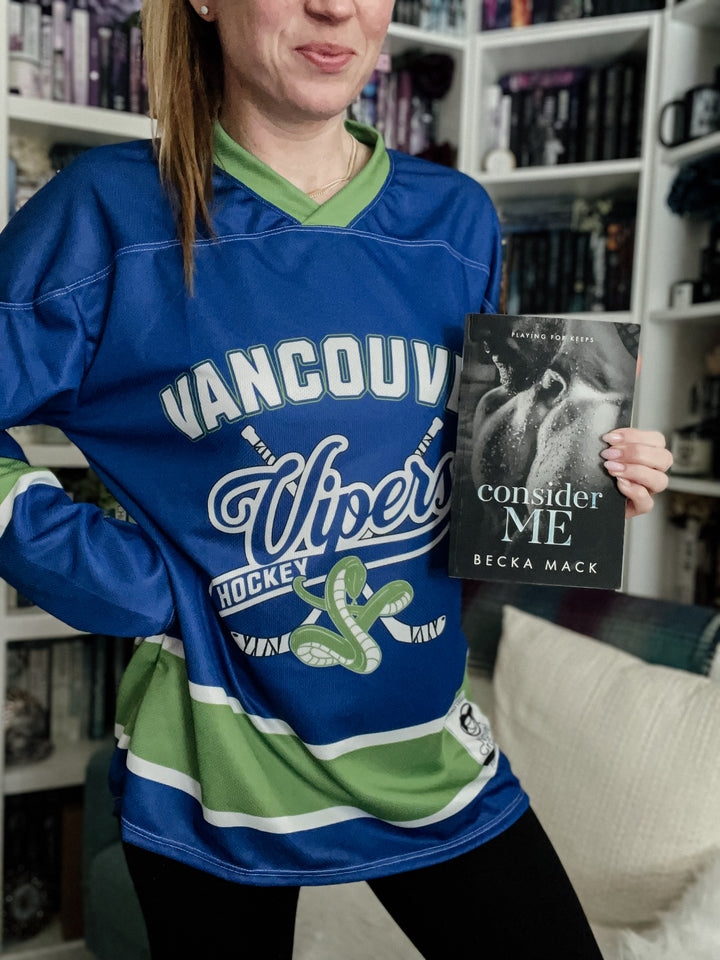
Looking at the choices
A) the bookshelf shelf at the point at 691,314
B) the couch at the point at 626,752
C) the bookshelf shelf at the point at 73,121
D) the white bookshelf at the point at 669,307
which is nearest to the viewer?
the couch at the point at 626,752

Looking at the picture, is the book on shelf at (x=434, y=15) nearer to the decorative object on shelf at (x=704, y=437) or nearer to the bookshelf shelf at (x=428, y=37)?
the bookshelf shelf at (x=428, y=37)

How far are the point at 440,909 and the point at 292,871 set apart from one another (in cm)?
15

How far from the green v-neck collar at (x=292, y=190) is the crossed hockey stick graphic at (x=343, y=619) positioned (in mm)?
228

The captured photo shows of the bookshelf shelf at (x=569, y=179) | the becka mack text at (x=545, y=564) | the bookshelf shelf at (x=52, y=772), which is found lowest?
the bookshelf shelf at (x=52, y=772)

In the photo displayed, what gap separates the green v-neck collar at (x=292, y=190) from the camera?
822mm

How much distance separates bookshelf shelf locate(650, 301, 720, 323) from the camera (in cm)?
180

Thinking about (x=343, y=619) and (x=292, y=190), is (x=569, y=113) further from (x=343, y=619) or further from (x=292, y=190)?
(x=343, y=619)

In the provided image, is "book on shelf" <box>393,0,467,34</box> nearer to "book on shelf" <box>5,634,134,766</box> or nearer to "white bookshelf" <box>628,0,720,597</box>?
"white bookshelf" <box>628,0,720,597</box>

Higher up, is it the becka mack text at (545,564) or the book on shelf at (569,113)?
the book on shelf at (569,113)

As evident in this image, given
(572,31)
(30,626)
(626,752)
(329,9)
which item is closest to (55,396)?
(329,9)

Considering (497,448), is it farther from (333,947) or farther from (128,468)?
(333,947)

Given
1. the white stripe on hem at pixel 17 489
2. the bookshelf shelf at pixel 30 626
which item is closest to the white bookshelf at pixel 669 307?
the bookshelf shelf at pixel 30 626

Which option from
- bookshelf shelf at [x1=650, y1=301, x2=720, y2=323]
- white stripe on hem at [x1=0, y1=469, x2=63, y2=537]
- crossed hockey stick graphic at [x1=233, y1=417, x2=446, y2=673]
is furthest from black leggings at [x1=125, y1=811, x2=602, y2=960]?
bookshelf shelf at [x1=650, y1=301, x2=720, y2=323]

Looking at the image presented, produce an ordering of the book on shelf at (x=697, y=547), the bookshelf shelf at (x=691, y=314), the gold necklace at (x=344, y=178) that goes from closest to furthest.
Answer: the gold necklace at (x=344, y=178) < the bookshelf shelf at (x=691, y=314) < the book on shelf at (x=697, y=547)
